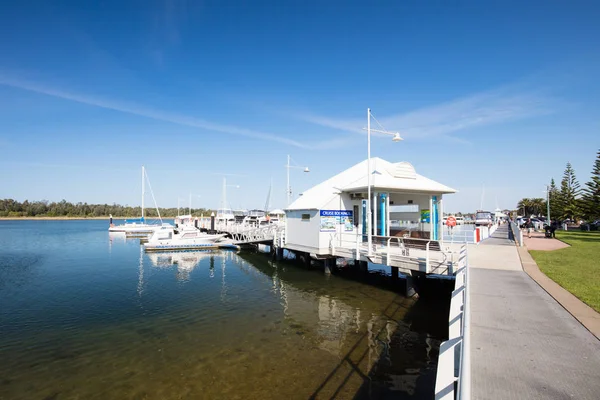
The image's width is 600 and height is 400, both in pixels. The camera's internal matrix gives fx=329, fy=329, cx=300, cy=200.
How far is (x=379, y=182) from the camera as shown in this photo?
19.8m

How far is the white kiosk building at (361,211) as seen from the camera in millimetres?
19812

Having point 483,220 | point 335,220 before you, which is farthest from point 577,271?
point 483,220

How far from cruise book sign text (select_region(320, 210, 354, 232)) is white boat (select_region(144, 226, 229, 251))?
895 inches

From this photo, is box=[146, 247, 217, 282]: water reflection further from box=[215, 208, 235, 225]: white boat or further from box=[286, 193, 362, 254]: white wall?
box=[215, 208, 235, 225]: white boat

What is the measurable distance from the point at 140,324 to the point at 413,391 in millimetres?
10495

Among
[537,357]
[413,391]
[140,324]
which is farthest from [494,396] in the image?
[140,324]

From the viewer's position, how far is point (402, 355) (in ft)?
32.1

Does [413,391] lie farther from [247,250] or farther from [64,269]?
[247,250]

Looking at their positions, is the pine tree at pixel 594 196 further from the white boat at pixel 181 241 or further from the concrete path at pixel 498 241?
the white boat at pixel 181 241

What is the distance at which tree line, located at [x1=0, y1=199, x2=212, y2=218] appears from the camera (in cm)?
15838

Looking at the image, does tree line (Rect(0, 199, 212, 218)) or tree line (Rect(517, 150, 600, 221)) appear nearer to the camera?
tree line (Rect(517, 150, 600, 221))

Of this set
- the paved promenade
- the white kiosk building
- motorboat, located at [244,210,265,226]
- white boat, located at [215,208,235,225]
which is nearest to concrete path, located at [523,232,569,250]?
the white kiosk building

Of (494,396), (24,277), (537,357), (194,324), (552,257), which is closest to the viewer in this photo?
(494,396)

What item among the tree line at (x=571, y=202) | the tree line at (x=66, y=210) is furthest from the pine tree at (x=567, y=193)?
the tree line at (x=66, y=210)
